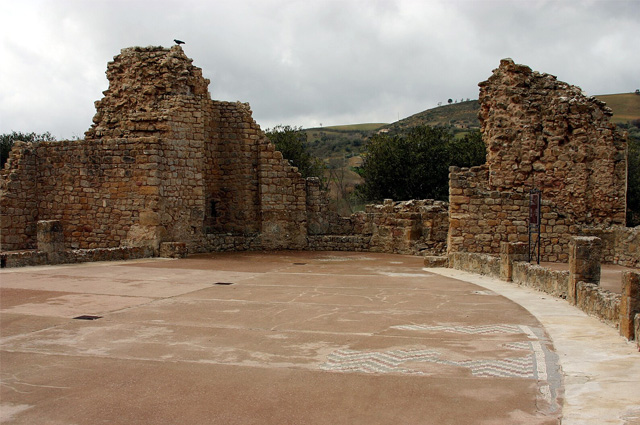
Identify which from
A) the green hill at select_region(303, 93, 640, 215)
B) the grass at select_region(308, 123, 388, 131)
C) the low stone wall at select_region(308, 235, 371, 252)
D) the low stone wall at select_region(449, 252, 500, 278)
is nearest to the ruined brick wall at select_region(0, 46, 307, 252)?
the low stone wall at select_region(308, 235, 371, 252)

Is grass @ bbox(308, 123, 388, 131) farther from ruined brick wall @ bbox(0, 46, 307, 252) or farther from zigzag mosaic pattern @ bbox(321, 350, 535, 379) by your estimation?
zigzag mosaic pattern @ bbox(321, 350, 535, 379)

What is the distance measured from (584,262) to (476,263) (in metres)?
4.83

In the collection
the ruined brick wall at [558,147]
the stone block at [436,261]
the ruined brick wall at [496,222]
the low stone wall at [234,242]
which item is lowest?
the stone block at [436,261]

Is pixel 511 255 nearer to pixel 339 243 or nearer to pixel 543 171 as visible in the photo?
pixel 543 171

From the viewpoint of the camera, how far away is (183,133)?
1748 cm

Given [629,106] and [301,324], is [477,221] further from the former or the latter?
[629,106]

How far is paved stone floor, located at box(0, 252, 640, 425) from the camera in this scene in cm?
439

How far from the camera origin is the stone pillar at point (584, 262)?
336 inches

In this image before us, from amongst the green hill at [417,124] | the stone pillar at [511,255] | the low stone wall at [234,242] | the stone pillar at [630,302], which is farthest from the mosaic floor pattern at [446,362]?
the green hill at [417,124]

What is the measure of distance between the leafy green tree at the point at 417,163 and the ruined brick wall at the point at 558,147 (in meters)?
15.4

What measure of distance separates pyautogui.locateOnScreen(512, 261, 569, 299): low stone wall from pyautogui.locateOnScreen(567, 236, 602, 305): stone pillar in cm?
51

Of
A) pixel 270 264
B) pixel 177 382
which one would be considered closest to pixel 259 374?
pixel 177 382

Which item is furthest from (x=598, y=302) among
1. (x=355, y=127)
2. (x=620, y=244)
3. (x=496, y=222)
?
(x=355, y=127)

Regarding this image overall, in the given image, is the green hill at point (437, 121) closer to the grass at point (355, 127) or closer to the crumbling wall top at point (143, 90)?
the grass at point (355, 127)
